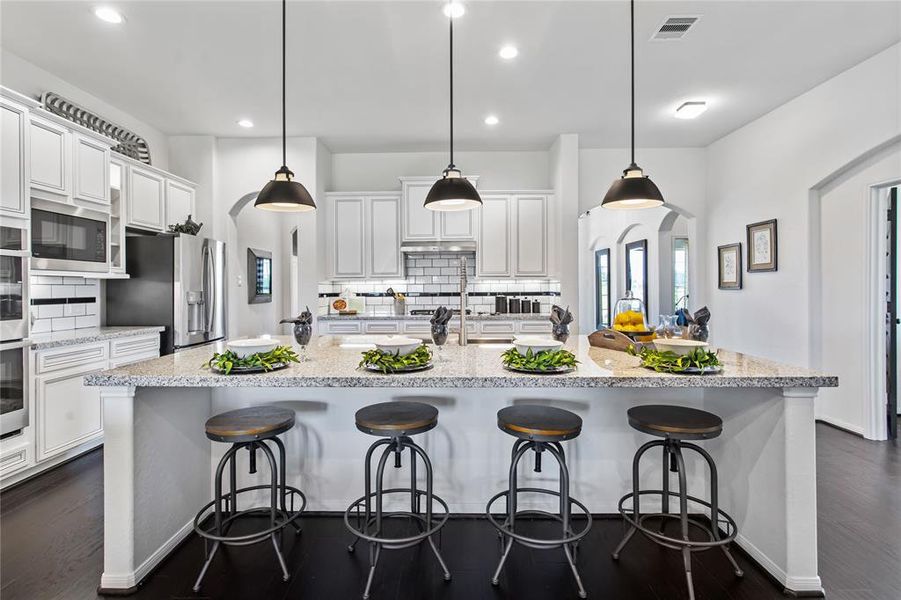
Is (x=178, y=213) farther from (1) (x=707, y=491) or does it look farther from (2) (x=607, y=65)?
(1) (x=707, y=491)

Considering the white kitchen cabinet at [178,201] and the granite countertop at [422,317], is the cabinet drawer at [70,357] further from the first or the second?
the granite countertop at [422,317]

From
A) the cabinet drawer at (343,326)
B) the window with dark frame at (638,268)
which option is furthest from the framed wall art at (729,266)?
the cabinet drawer at (343,326)

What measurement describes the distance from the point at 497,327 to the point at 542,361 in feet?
11.1

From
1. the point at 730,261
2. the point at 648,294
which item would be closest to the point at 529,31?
the point at 730,261

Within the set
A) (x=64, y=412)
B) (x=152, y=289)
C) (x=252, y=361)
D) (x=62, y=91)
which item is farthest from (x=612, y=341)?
(x=62, y=91)

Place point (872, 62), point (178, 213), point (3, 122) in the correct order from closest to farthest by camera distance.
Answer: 1. point (3, 122)
2. point (872, 62)
3. point (178, 213)

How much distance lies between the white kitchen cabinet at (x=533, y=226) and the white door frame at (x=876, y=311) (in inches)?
117

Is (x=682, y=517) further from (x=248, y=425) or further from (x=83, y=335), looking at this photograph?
(x=83, y=335)

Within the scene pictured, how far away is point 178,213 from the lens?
15.4ft

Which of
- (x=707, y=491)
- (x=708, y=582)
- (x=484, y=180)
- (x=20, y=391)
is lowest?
(x=708, y=582)

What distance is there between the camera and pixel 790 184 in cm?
423

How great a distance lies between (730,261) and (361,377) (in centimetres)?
507

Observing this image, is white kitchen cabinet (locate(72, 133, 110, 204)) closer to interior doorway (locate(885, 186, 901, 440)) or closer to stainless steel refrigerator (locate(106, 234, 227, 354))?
stainless steel refrigerator (locate(106, 234, 227, 354))

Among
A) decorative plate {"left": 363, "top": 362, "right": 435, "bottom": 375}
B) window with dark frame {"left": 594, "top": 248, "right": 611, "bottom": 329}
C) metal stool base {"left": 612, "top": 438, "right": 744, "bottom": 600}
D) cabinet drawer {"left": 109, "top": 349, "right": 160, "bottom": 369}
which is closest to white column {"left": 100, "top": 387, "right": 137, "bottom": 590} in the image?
decorative plate {"left": 363, "top": 362, "right": 435, "bottom": 375}
